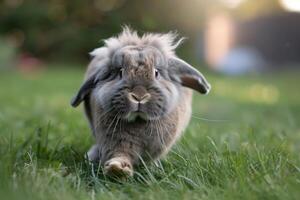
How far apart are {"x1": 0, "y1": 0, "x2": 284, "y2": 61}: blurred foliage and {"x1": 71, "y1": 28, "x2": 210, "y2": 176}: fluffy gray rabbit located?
10897mm

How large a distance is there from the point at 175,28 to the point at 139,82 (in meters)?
12.2

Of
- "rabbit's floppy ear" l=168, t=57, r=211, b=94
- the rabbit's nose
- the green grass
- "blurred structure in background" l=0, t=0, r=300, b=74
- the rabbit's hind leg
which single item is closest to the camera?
the green grass

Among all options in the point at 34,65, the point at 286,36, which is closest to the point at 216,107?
the point at 34,65

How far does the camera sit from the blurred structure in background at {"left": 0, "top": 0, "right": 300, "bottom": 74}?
15.3 m

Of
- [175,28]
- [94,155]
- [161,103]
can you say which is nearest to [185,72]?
[161,103]

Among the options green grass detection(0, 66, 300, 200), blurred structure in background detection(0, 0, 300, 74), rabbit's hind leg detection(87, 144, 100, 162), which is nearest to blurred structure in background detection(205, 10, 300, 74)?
blurred structure in background detection(0, 0, 300, 74)

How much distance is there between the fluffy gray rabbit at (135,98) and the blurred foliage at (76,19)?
429 inches

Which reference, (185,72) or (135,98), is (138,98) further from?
→ (185,72)

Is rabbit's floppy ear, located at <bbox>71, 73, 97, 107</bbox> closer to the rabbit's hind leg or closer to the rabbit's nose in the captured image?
the rabbit's hind leg

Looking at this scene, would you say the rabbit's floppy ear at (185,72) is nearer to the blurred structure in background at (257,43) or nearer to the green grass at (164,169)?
the green grass at (164,169)

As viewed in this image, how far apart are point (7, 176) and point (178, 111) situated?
137 cm

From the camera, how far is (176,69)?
3832mm

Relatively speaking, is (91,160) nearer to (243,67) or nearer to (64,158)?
(64,158)

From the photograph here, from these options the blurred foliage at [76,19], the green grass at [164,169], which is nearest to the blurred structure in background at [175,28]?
the blurred foliage at [76,19]
